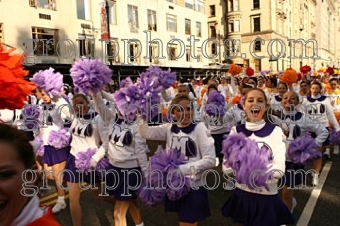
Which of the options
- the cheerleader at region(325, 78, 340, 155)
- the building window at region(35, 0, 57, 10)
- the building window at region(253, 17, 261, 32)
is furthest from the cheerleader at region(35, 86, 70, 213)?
the building window at region(253, 17, 261, 32)

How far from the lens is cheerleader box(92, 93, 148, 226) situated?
12.4 feet

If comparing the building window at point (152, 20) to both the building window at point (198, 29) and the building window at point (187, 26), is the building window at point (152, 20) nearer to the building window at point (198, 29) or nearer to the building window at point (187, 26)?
the building window at point (187, 26)

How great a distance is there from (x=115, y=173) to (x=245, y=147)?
1520 millimetres

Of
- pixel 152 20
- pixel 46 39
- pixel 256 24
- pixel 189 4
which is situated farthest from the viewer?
pixel 256 24

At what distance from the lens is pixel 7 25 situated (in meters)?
19.6

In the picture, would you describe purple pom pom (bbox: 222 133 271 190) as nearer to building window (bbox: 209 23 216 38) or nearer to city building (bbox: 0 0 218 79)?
city building (bbox: 0 0 218 79)

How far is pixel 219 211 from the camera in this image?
16.0 feet

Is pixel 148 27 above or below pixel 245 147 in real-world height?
above

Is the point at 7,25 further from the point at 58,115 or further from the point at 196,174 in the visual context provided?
the point at 196,174

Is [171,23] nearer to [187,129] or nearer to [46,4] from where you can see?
[46,4]

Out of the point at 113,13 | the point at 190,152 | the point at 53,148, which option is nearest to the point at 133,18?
the point at 113,13

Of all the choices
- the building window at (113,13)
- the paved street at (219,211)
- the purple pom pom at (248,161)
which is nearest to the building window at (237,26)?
the building window at (113,13)

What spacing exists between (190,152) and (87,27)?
22.8 m

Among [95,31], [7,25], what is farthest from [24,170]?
[95,31]
